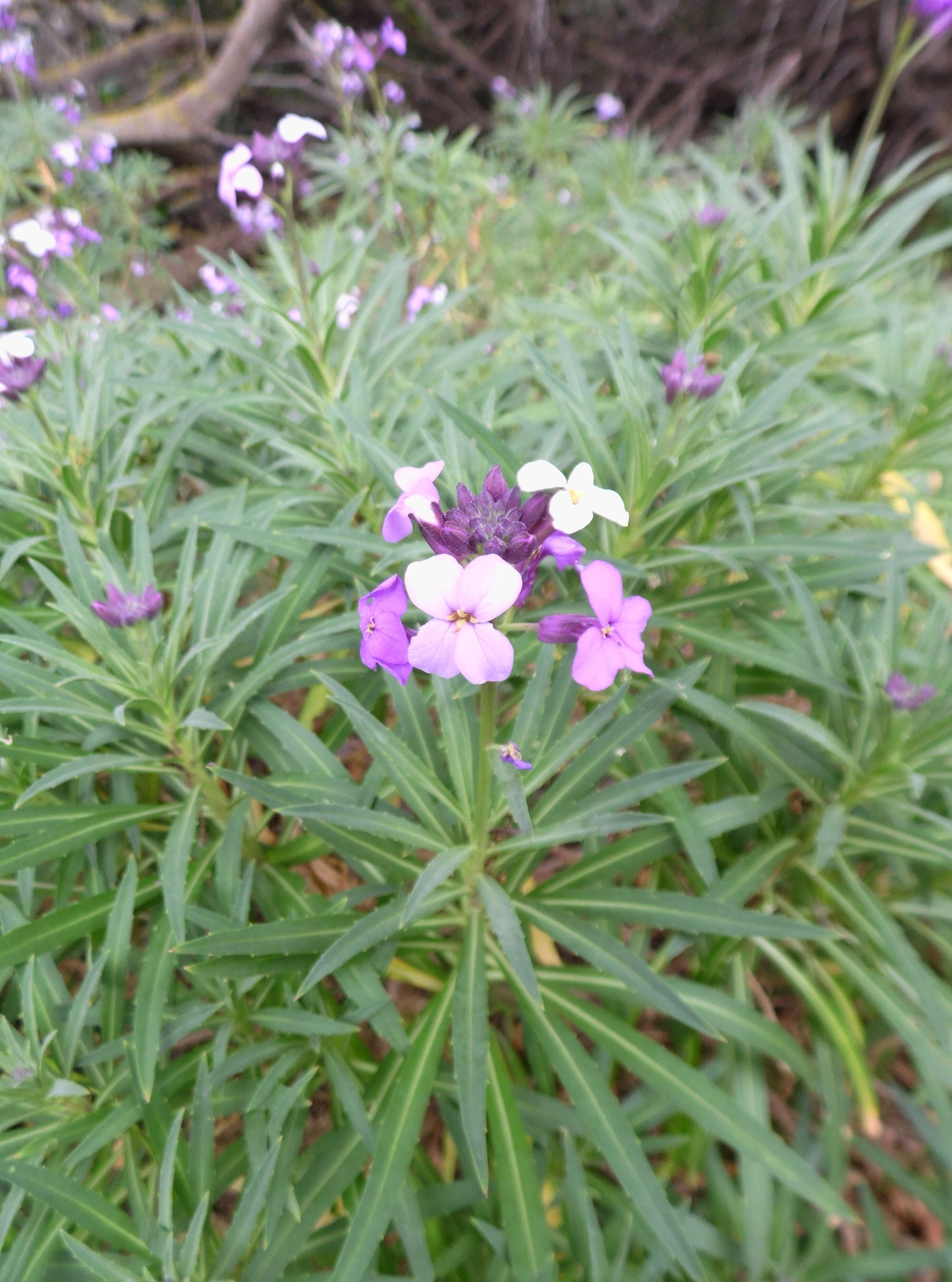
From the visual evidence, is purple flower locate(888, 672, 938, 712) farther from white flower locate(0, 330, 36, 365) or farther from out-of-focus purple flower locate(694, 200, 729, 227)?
white flower locate(0, 330, 36, 365)

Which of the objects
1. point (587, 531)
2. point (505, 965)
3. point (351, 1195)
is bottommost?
point (351, 1195)

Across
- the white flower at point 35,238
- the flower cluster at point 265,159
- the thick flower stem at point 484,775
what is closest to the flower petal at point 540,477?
the thick flower stem at point 484,775

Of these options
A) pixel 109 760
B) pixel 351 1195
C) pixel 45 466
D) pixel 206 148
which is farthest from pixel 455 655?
pixel 206 148

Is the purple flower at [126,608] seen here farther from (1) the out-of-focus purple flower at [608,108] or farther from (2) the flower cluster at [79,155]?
(1) the out-of-focus purple flower at [608,108]

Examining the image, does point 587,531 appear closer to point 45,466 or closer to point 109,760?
point 109,760

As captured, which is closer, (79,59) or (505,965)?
(505,965)

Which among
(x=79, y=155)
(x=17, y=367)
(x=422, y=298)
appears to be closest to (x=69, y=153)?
(x=79, y=155)

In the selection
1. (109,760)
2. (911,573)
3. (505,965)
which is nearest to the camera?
(109,760)
